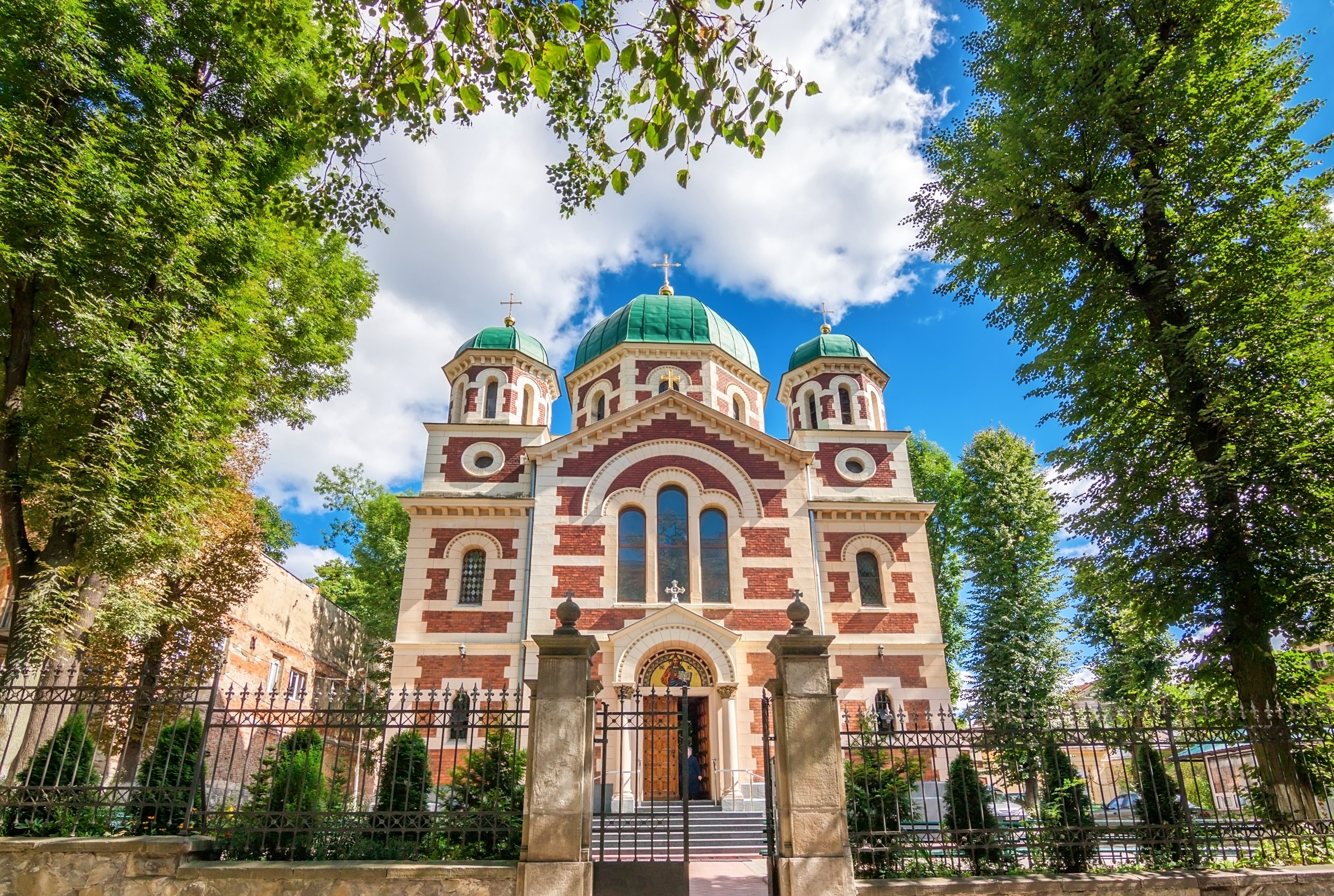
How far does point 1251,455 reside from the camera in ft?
31.8

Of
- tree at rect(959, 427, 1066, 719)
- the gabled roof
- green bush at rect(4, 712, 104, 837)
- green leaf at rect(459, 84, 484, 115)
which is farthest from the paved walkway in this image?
tree at rect(959, 427, 1066, 719)

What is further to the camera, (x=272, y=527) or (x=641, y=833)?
(x=272, y=527)

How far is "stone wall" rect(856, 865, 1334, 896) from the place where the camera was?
24.6ft

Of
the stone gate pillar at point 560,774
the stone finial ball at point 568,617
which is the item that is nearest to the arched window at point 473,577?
the stone finial ball at point 568,617

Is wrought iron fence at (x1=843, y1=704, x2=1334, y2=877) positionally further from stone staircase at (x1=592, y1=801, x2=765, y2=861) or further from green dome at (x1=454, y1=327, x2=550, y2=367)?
green dome at (x1=454, y1=327, x2=550, y2=367)

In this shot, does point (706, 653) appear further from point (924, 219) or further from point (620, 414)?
point (924, 219)

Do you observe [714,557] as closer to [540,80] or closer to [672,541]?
[672,541]

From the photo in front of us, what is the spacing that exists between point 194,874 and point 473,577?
12.2m

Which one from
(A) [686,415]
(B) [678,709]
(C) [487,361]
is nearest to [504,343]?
(C) [487,361]

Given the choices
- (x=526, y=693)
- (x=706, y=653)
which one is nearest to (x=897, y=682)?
(x=706, y=653)

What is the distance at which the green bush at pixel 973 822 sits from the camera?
798 centimetres

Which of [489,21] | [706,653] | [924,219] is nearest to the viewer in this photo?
[489,21]

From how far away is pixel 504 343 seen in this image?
24844 mm

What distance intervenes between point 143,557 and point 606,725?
6377mm
